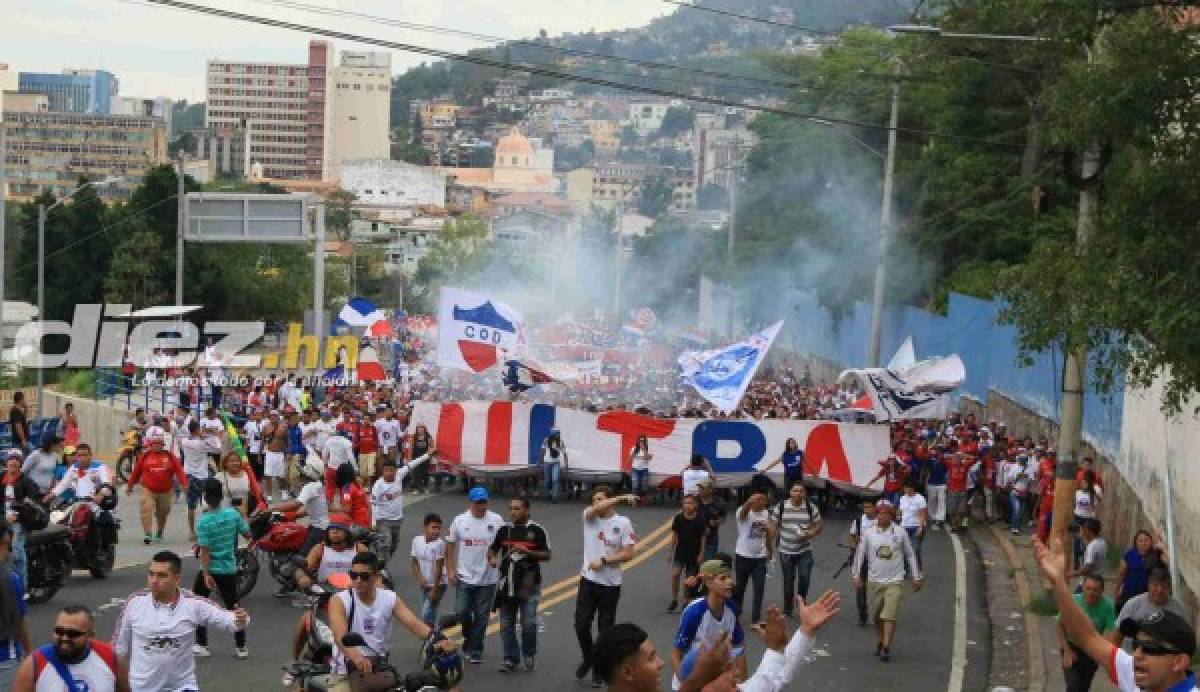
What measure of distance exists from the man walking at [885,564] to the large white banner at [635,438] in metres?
11.5

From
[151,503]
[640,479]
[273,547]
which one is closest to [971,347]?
[640,479]

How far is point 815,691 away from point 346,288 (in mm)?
118360

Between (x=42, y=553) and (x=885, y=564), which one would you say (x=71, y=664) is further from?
(x=885, y=564)

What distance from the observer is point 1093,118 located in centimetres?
1438

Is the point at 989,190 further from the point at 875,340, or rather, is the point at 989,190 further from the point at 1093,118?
the point at 1093,118

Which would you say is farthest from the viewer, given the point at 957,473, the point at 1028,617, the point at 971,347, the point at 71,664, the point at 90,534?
the point at 971,347

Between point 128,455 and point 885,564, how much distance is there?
16.0m

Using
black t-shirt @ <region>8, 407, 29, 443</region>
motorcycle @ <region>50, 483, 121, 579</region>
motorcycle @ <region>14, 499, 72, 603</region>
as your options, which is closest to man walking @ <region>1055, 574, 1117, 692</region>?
motorcycle @ <region>14, 499, 72, 603</region>

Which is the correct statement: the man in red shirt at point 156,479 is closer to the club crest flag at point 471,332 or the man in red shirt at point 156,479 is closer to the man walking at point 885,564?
the club crest flag at point 471,332

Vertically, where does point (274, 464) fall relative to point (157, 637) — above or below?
below

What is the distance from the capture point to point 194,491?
2470 cm

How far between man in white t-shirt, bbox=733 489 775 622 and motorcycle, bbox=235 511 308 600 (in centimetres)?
433

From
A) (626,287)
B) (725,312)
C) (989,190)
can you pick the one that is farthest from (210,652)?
(626,287)

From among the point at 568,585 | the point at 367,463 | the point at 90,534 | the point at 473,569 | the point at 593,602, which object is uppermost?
the point at 473,569
